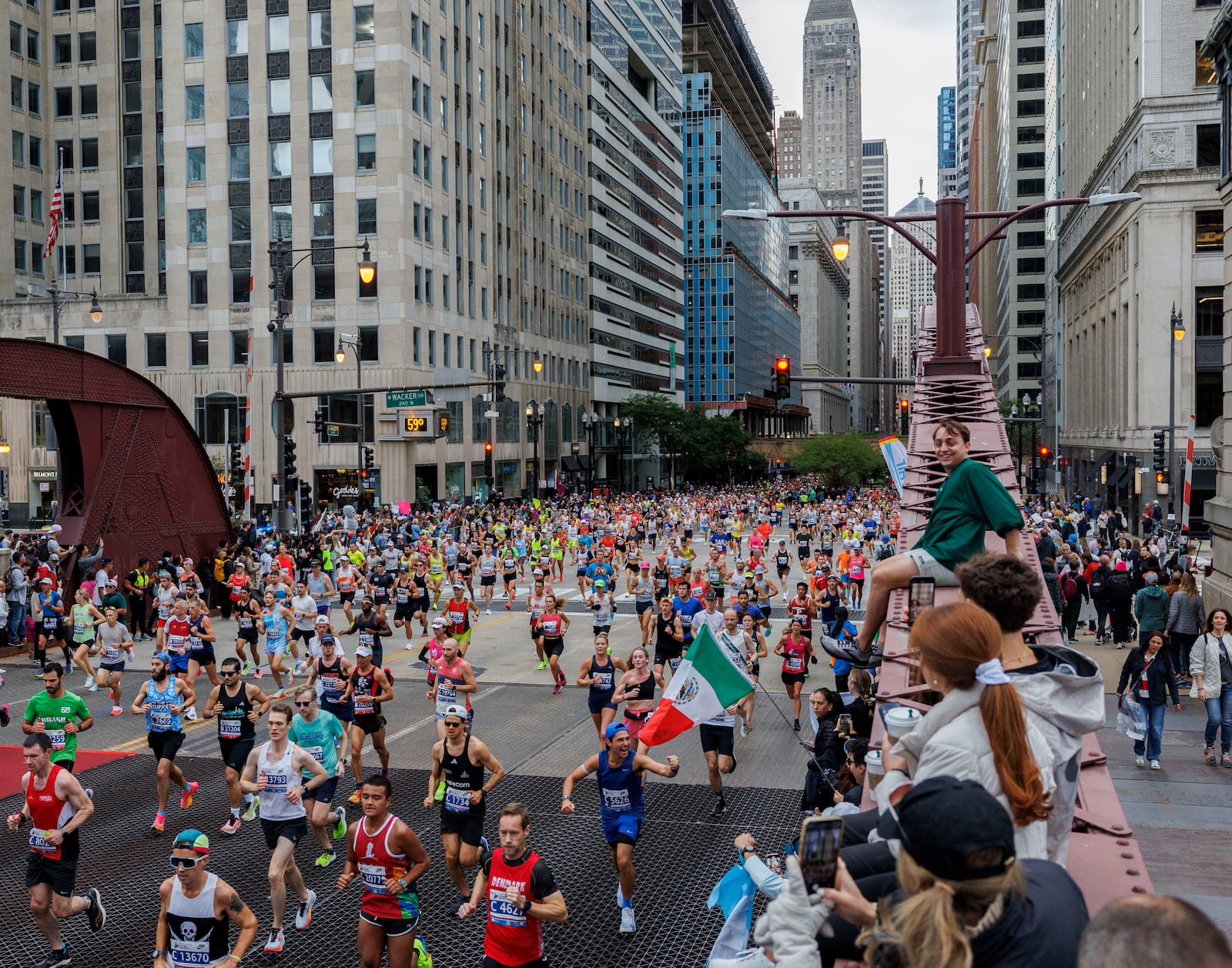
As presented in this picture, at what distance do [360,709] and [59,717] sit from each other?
3.07 meters

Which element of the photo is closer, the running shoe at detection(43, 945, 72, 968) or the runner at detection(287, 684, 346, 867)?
the running shoe at detection(43, 945, 72, 968)

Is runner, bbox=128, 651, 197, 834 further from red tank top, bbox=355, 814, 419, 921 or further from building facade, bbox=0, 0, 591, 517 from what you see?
building facade, bbox=0, 0, 591, 517

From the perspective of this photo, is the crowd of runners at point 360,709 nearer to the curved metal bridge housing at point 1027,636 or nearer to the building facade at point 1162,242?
the curved metal bridge housing at point 1027,636

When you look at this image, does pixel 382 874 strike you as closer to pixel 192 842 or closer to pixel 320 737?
pixel 192 842

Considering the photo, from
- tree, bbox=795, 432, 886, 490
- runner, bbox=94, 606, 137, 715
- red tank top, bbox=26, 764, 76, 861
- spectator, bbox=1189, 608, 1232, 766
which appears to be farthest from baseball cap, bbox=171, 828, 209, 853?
tree, bbox=795, 432, 886, 490

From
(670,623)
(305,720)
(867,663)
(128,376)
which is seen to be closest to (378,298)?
(128,376)

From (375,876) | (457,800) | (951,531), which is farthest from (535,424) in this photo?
(951,531)

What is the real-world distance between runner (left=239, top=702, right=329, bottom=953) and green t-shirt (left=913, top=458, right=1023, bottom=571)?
593 cm

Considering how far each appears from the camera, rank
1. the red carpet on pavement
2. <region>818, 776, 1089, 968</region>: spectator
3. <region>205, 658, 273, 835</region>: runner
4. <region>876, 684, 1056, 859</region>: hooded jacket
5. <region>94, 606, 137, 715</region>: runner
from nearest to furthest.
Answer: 1. <region>818, 776, 1089, 968</region>: spectator
2. <region>876, 684, 1056, 859</region>: hooded jacket
3. <region>205, 658, 273, 835</region>: runner
4. the red carpet on pavement
5. <region>94, 606, 137, 715</region>: runner

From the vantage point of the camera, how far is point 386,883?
7168mm

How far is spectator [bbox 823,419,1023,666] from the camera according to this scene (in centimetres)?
515

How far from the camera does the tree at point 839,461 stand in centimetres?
8175

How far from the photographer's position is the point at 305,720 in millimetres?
9977

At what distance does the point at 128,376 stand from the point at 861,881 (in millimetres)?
26972
